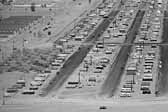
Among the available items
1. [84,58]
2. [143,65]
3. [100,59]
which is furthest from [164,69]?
[84,58]

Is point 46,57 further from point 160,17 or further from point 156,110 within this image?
point 160,17

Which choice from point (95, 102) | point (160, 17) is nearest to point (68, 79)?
point (95, 102)

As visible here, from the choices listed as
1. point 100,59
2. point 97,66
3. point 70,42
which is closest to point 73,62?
point 100,59

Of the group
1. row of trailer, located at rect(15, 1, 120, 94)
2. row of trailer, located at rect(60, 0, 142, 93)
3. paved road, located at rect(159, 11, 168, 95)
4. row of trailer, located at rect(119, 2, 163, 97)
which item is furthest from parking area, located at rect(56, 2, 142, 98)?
paved road, located at rect(159, 11, 168, 95)

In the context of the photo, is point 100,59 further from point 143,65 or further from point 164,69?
point 164,69

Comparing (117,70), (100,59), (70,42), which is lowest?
(117,70)

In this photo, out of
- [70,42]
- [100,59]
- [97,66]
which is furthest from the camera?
[70,42]

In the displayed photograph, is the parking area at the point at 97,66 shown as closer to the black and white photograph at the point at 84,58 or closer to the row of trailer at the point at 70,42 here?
the black and white photograph at the point at 84,58

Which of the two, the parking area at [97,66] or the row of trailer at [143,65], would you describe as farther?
the parking area at [97,66]

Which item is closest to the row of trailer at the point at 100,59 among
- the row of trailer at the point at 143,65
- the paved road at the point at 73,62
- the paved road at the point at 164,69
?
the paved road at the point at 73,62

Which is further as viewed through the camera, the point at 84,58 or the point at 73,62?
the point at 84,58

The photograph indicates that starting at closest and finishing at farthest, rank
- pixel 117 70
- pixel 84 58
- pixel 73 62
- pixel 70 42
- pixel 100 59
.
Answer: pixel 117 70 → pixel 73 62 → pixel 100 59 → pixel 84 58 → pixel 70 42

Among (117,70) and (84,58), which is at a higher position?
(84,58)
